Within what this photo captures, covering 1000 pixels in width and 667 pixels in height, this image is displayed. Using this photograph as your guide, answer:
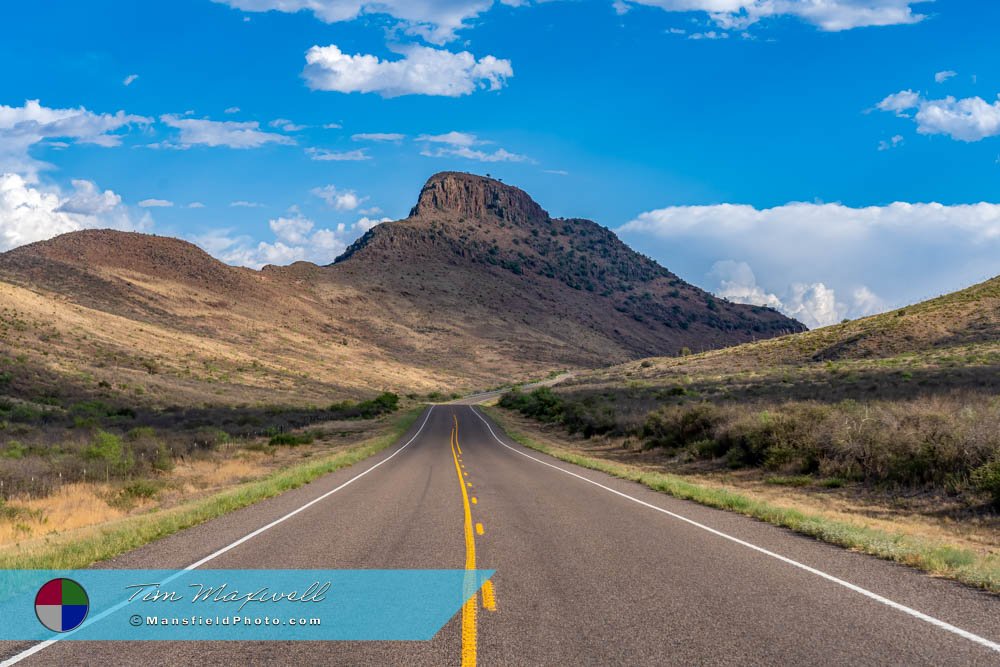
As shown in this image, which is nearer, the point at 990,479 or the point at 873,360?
the point at 990,479

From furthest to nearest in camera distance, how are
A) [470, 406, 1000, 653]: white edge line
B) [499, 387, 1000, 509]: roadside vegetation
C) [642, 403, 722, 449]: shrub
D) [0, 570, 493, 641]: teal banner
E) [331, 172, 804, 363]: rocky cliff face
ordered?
[331, 172, 804, 363]: rocky cliff face, [642, 403, 722, 449]: shrub, [499, 387, 1000, 509]: roadside vegetation, [0, 570, 493, 641]: teal banner, [470, 406, 1000, 653]: white edge line

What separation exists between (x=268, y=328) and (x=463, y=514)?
101 meters

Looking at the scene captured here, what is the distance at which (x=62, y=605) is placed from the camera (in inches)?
276

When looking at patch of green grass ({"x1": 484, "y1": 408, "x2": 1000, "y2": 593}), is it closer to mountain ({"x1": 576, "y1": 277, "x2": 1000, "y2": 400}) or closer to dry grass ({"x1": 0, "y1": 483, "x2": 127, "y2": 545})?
dry grass ({"x1": 0, "y1": 483, "x2": 127, "y2": 545})

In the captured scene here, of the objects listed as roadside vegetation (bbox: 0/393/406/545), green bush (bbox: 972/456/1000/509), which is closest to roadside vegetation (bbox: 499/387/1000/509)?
green bush (bbox: 972/456/1000/509)

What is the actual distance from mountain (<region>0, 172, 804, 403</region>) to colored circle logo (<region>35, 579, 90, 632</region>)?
47254mm

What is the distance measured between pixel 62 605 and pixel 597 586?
5.77 m

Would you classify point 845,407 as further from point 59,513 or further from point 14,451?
point 14,451

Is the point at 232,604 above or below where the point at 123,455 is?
above

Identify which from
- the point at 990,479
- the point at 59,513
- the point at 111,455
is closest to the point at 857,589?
the point at 990,479

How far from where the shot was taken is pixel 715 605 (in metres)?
6.89

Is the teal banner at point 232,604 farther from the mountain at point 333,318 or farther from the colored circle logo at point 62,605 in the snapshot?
the mountain at point 333,318

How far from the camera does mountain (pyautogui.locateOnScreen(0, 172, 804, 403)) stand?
6581 centimetres

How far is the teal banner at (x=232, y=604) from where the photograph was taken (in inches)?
243
